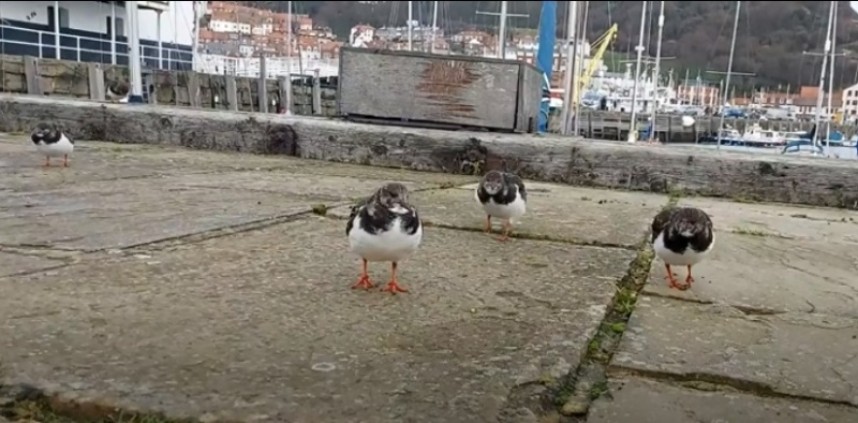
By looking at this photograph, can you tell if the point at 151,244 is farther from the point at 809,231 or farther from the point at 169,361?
the point at 809,231

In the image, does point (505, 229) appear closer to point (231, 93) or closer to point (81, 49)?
point (231, 93)

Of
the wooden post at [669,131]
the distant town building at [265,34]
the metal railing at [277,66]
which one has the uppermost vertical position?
the distant town building at [265,34]

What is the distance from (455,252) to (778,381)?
158 cm

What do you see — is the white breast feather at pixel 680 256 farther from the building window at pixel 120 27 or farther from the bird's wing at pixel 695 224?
the building window at pixel 120 27

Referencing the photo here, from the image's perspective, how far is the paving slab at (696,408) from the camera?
1599 millimetres

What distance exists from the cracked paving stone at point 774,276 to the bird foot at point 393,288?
0.95 meters

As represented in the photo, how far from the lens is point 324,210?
157 inches

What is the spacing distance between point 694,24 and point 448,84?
38379 millimetres

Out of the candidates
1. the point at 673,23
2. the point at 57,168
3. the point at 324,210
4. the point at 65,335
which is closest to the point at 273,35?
the point at 673,23

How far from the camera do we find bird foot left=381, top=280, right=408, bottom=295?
98.9 inches

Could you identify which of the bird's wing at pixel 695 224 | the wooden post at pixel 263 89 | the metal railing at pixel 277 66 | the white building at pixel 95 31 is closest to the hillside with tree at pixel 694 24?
the metal railing at pixel 277 66

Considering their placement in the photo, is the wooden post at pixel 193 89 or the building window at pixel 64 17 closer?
the wooden post at pixel 193 89

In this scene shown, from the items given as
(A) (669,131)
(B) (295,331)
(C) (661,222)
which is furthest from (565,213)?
(A) (669,131)

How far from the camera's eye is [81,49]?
31453mm
